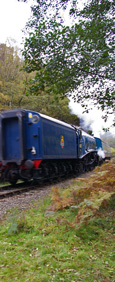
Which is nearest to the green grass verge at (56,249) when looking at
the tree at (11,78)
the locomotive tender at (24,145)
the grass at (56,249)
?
the grass at (56,249)

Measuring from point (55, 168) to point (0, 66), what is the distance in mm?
13150

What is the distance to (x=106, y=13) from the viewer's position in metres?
7.86

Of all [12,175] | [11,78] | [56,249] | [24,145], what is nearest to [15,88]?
[11,78]

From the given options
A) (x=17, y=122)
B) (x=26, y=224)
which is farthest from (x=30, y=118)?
(x=26, y=224)

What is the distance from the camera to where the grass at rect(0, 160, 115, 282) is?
296cm

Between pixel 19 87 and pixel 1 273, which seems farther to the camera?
pixel 19 87

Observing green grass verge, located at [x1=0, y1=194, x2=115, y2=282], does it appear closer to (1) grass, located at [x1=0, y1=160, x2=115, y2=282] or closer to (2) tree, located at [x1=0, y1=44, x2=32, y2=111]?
(1) grass, located at [x1=0, y1=160, x2=115, y2=282]

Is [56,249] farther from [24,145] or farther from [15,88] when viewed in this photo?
[15,88]

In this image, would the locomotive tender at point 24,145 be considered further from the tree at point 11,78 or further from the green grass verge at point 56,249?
the tree at point 11,78

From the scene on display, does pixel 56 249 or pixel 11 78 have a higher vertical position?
pixel 11 78

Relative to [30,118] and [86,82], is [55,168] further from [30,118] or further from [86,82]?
[86,82]

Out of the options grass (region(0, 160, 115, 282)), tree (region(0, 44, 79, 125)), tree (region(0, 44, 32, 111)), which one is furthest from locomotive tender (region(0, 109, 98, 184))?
tree (region(0, 44, 32, 111))

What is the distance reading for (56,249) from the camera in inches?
142

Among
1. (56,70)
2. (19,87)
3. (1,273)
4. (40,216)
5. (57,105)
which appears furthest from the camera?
(57,105)
